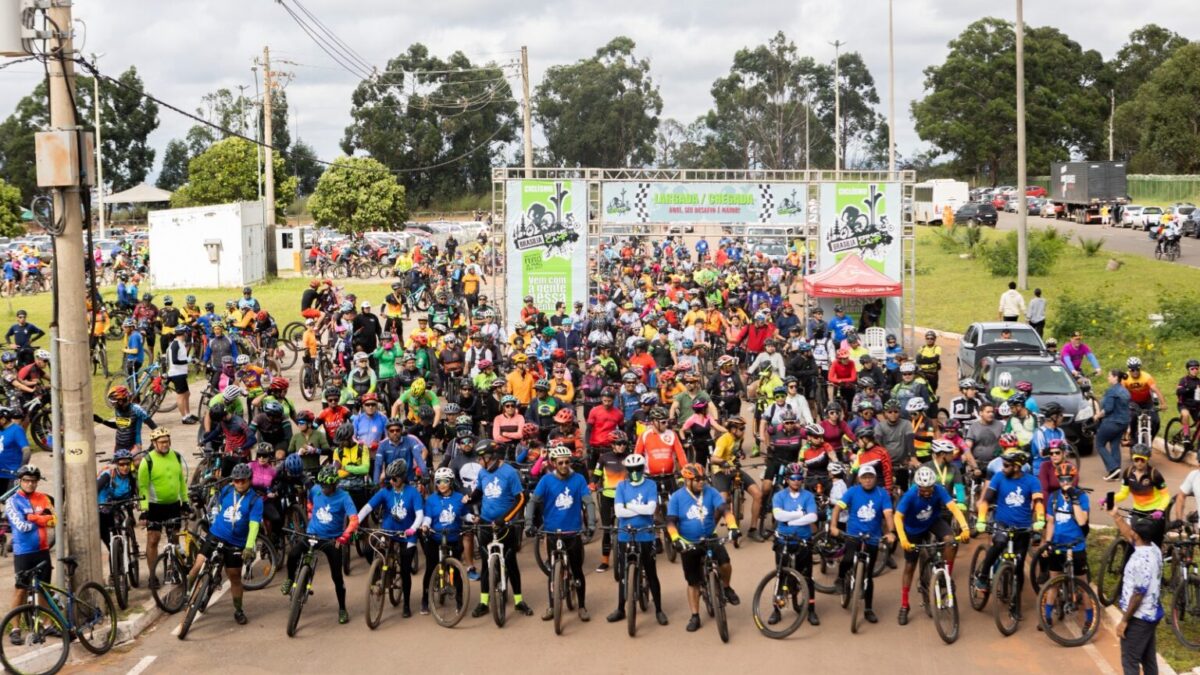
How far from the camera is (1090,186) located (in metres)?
75.4

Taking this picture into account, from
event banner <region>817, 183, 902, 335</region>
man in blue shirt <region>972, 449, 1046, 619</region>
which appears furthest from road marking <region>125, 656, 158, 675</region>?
event banner <region>817, 183, 902, 335</region>

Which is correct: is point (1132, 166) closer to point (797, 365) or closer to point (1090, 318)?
point (1090, 318)

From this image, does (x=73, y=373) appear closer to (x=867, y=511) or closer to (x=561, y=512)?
(x=561, y=512)

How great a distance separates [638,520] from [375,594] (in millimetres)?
2717

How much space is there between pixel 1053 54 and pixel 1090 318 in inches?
3237

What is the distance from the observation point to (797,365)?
884 inches

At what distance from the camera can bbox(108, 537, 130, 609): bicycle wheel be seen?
45.1ft

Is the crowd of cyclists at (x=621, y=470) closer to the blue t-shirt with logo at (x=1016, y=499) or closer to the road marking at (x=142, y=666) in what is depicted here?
the blue t-shirt with logo at (x=1016, y=499)

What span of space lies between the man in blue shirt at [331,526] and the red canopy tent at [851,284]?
58.7 ft

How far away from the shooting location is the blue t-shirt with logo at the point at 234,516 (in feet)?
43.0

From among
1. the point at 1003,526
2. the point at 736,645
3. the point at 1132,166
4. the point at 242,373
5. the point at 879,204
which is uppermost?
the point at 1132,166

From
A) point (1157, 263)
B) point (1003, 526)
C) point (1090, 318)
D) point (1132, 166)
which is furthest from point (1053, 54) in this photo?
point (1003, 526)

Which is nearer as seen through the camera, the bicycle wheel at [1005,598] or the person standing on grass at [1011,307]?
the bicycle wheel at [1005,598]

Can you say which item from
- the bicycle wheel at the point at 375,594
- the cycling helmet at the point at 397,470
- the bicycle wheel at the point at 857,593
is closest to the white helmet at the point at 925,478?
the bicycle wheel at the point at 857,593
